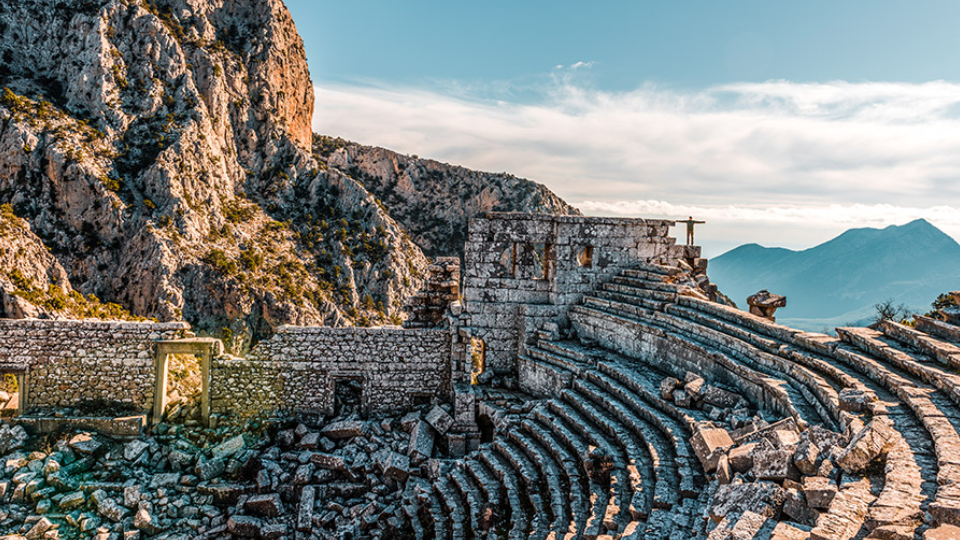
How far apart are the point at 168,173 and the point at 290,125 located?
80.5 ft

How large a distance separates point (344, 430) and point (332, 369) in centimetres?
153

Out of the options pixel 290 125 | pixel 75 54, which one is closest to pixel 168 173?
pixel 75 54

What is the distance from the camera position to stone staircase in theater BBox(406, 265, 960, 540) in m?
5.36

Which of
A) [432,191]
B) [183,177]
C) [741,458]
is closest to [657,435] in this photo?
[741,458]

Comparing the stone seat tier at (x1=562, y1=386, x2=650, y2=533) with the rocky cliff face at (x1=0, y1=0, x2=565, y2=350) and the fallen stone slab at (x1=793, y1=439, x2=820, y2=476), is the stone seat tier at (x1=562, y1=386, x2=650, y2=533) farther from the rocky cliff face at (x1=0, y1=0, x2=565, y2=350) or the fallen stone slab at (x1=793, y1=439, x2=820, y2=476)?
the rocky cliff face at (x1=0, y1=0, x2=565, y2=350)

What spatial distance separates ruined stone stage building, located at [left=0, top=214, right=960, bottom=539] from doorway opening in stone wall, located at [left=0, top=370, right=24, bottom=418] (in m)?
0.10

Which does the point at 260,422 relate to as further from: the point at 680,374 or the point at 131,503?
the point at 680,374

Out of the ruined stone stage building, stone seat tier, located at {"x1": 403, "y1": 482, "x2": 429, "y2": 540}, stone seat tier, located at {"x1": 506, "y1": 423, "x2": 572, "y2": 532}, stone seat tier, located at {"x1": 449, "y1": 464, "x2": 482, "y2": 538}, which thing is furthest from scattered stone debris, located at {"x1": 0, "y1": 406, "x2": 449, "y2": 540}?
stone seat tier, located at {"x1": 506, "y1": 423, "x2": 572, "y2": 532}

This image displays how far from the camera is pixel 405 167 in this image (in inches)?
3162

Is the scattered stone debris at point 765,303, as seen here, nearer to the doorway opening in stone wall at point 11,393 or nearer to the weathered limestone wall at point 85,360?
the weathered limestone wall at point 85,360

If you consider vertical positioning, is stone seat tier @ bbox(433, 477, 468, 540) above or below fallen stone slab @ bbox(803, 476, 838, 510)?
below

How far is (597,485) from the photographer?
27.0ft

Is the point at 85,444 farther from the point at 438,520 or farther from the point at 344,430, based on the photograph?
the point at 438,520

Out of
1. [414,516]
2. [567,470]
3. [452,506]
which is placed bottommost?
[414,516]
